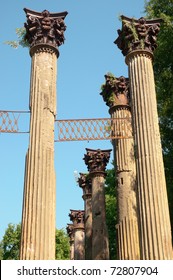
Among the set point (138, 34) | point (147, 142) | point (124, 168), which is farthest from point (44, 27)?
point (124, 168)

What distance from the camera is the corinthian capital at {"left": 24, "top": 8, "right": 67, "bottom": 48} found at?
37.6ft

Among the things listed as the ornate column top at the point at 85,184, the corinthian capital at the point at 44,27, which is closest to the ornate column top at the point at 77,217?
the ornate column top at the point at 85,184

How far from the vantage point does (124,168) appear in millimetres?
13547

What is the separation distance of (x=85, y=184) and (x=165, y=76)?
8.05m

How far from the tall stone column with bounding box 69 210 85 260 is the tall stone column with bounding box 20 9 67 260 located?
15957 mm

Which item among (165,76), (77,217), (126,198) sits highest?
(165,76)

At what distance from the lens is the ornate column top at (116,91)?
49.2 ft

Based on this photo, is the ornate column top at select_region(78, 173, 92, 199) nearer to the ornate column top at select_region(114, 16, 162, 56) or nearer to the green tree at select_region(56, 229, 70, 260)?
the ornate column top at select_region(114, 16, 162, 56)

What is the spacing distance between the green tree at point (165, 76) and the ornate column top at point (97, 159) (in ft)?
9.13

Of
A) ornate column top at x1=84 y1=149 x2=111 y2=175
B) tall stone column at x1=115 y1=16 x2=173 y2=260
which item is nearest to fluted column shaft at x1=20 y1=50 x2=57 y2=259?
tall stone column at x1=115 y1=16 x2=173 y2=260

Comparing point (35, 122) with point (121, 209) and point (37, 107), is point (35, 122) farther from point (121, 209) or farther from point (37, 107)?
point (121, 209)

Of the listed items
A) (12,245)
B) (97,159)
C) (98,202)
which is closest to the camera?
(98,202)

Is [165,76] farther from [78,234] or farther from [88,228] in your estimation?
[78,234]
